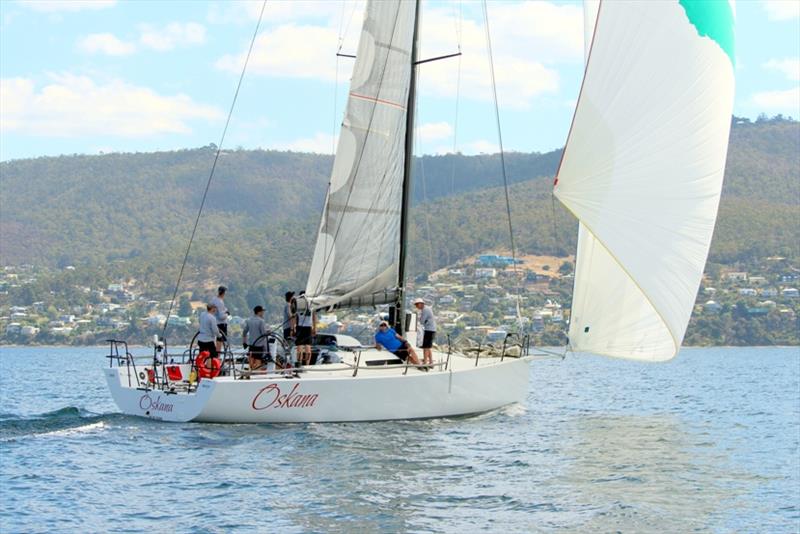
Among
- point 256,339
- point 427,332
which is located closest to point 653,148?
point 427,332

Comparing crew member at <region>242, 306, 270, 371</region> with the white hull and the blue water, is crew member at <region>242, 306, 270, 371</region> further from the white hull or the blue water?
the blue water

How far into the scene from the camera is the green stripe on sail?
712 inches

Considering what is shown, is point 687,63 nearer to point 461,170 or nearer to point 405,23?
point 405,23

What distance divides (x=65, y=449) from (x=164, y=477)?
2910mm

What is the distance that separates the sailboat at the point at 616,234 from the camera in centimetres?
1722

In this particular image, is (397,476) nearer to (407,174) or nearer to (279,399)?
(279,399)

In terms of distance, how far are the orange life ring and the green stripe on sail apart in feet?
29.3

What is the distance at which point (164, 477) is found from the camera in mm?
14312

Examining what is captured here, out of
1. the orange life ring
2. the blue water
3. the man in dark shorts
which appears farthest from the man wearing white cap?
the orange life ring

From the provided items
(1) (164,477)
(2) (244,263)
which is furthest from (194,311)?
(1) (164,477)

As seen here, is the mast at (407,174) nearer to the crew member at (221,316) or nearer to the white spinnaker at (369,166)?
the white spinnaker at (369,166)

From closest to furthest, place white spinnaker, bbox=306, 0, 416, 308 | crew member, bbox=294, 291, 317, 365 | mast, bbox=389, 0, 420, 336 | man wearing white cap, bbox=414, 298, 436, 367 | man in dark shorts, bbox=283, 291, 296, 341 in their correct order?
crew member, bbox=294, 291, 317, 365 < man wearing white cap, bbox=414, 298, 436, 367 < man in dark shorts, bbox=283, 291, 296, 341 < white spinnaker, bbox=306, 0, 416, 308 < mast, bbox=389, 0, 420, 336

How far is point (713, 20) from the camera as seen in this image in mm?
18219

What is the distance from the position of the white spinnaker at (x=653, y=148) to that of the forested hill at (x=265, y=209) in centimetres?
6732
